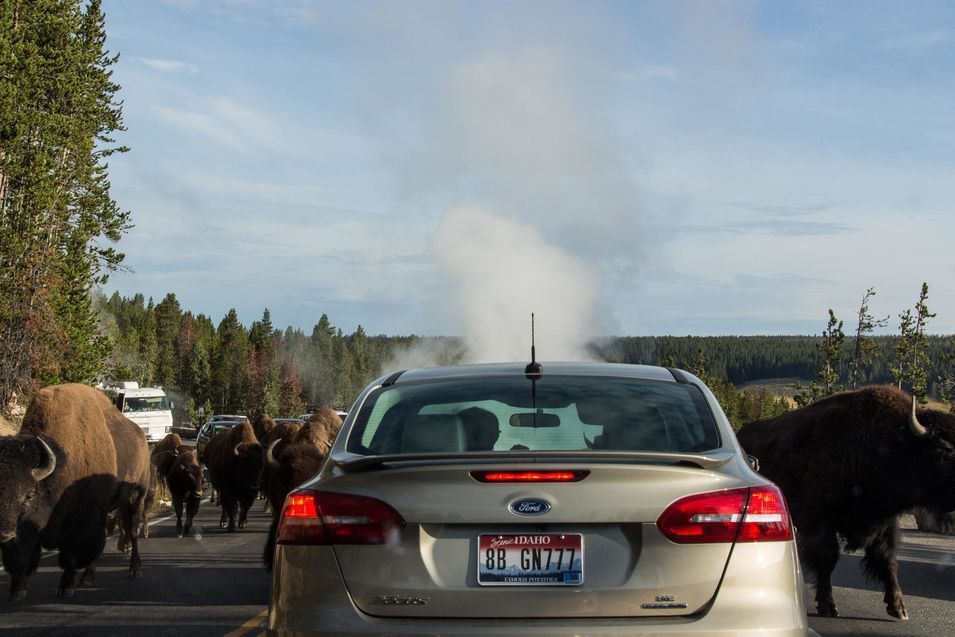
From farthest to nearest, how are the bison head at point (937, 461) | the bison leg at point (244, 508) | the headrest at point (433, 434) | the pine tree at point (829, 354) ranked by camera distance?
1. the pine tree at point (829, 354)
2. the bison leg at point (244, 508)
3. the bison head at point (937, 461)
4. the headrest at point (433, 434)

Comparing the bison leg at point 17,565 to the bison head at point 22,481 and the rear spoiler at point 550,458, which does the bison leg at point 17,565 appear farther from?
the rear spoiler at point 550,458

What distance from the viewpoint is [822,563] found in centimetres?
992

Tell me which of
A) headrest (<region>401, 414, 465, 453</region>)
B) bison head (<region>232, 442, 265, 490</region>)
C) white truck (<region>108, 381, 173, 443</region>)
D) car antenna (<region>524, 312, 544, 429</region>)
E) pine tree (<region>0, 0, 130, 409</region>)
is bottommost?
white truck (<region>108, 381, 173, 443</region>)

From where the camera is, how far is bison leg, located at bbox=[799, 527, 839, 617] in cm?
983

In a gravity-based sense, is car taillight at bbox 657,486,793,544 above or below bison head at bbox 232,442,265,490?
above

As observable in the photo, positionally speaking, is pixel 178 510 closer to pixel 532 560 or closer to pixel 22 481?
pixel 22 481

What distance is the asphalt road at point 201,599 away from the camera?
8.95 m

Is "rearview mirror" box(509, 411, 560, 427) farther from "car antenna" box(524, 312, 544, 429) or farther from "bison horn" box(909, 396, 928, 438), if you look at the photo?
"bison horn" box(909, 396, 928, 438)

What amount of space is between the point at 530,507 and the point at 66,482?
8024 millimetres

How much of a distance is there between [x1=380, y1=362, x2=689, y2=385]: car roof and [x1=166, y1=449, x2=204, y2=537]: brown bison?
42.1 ft

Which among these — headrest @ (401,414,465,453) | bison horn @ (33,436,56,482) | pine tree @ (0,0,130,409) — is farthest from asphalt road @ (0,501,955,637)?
pine tree @ (0,0,130,409)

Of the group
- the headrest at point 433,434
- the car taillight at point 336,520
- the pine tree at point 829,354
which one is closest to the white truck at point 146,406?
the pine tree at point 829,354

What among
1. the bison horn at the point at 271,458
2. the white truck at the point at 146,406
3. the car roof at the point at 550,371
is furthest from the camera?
the white truck at the point at 146,406

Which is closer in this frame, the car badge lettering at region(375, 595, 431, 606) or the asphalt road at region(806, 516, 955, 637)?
the car badge lettering at region(375, 595, 431, 606)
